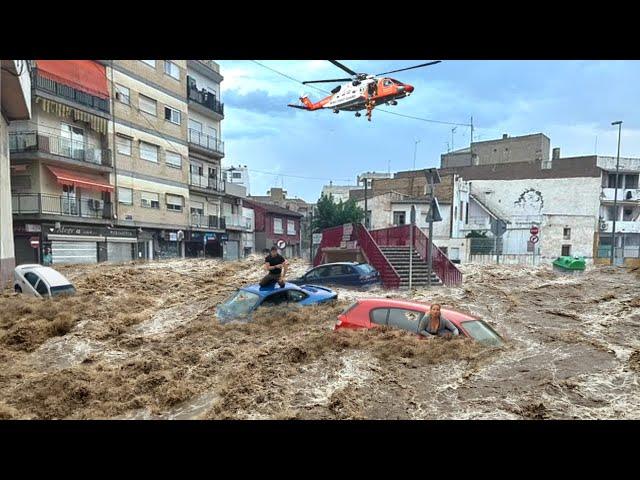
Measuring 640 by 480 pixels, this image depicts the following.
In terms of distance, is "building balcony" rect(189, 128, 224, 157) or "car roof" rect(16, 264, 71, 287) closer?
"car roof" rect(16, 264, 71, 287)

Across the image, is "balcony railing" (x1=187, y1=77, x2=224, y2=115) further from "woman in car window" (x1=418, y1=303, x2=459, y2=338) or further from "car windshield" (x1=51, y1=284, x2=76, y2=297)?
"woman in car window" (x1=418, y1=303, x2=459, y2=338)

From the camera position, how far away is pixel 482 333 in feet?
17.2

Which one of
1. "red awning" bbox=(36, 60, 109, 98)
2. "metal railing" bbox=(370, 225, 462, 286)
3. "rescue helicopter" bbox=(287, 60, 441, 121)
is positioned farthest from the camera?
"red awning" bbox=(36, 60, 109, 98)

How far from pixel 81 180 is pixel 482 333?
994 centimetres

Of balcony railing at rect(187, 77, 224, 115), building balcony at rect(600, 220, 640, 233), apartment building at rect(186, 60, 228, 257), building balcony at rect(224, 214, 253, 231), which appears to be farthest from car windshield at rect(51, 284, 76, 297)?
building balcony at rect(600, 220, 640, 233)

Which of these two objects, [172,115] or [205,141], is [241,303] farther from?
[172,115]

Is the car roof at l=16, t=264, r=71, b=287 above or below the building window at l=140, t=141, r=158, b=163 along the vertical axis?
below

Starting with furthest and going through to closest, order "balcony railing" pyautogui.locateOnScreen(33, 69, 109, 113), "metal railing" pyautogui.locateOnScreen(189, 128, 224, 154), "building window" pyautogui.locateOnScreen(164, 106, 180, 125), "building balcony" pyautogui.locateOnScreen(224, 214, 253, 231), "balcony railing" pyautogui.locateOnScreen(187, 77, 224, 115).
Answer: "building window" pyautogui.locateOnScreen(164, 106, 180, 125) < "building balcony" pyautogui.locateOnScreen(224, 214, 253, 231) < "metal railing" pyautogui.locateOnScreen(189, 128, 224, 154) < "balcony railing" pyautogui.locateOnScreen(187, 77, 224, 115) < "balcony railing" pyautogui.locateOnScreen(33, 69, 109, 113)

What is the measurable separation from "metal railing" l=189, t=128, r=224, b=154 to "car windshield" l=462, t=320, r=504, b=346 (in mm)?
8253

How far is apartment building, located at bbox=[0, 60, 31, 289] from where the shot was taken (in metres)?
6.65

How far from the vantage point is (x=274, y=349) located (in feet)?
17.4

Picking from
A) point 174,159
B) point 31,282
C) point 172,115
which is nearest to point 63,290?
point 31,282

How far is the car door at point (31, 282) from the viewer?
6711 millimetres
